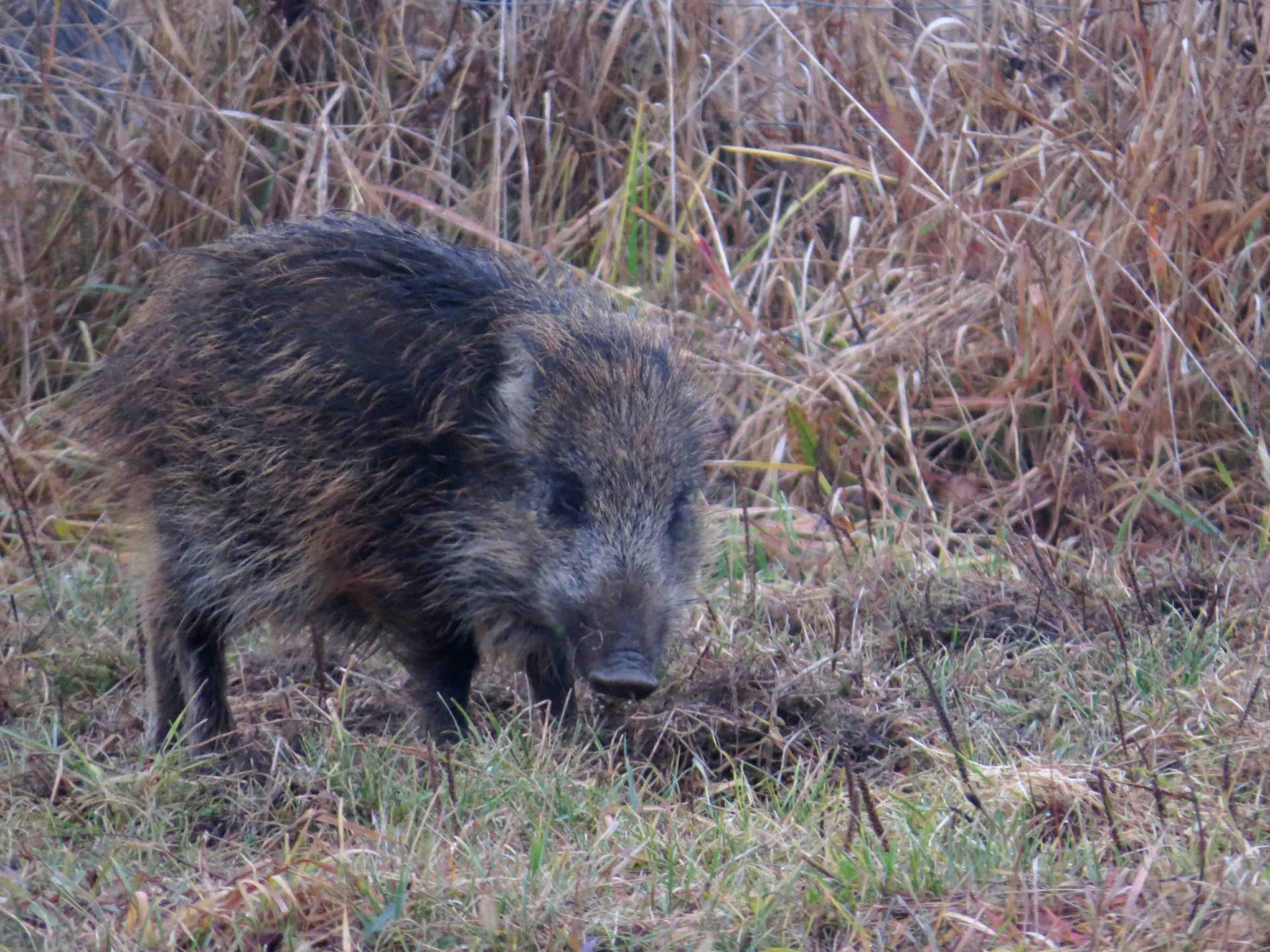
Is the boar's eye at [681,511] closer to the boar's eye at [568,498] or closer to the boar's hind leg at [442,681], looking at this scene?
the boar's eye at [568,498]

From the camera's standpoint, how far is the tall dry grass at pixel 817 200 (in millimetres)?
4965

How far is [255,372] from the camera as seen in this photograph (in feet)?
11.6

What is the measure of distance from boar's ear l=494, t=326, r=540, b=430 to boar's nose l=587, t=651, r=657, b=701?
0.59 metres

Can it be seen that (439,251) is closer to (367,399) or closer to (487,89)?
(367,399)

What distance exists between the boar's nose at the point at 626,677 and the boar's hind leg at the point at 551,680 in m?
0.36

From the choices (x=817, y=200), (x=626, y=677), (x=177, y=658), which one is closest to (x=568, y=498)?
(x=626, y=677)

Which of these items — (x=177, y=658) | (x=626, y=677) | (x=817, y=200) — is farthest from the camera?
(x=817, y=200)

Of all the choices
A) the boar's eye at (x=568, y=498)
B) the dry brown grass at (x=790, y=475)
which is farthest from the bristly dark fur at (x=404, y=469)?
the dry brown grass at (x=790, y=475)

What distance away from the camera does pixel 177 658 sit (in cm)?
370

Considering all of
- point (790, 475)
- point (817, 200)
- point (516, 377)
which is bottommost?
point (790, 475)

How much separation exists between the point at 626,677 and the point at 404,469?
708 mm

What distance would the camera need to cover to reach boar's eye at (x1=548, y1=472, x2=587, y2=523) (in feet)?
11.2

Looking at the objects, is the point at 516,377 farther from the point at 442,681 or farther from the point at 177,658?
the point at 177,658

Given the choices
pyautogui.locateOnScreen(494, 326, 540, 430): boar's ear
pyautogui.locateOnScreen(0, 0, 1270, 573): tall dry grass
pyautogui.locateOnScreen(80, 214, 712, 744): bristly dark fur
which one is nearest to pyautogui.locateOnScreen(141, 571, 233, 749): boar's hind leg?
pyautogui.locateOnScreen(80, 214, 712, 744): bristly dark fur
